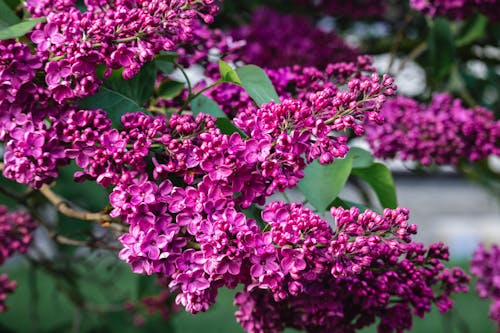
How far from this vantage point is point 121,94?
0.95 metres

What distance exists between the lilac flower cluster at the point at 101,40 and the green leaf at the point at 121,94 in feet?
0.24

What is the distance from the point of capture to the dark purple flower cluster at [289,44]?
5.53 feet

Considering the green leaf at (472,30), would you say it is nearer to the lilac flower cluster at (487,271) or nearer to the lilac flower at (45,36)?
the lilac flower cluster at (487,271)

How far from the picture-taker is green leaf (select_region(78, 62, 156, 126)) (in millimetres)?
921

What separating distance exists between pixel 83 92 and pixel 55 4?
183mm

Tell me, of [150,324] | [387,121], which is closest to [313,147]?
[387,121]

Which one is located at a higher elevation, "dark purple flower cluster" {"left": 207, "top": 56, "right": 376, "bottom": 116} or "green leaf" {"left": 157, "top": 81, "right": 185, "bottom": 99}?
"dark purple flower cluster" {"left": 207, "top": 56, "right": 376, "bottom": 116}

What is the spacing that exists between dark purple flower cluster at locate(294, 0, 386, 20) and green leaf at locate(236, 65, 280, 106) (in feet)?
5.86

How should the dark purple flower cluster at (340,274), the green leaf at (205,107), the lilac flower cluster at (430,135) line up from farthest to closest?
the lilac flower cluster at (430,135) → the green leaf at (205,107) → the dark purple flower cluster at (340,274)

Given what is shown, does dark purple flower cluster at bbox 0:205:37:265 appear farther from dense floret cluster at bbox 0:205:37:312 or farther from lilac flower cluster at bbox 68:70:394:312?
lilac flower cluster at bbox 68:70:394:312

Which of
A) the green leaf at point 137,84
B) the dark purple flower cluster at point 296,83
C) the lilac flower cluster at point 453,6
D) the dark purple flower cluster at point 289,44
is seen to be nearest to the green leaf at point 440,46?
the lilac flower cluster at point 453,6

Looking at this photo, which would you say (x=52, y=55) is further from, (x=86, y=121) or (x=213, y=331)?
(x=213, y=331)

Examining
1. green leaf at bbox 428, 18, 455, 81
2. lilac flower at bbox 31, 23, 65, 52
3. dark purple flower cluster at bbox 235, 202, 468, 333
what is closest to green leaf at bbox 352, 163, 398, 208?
dark purple flower cluster at bbox 235, 202, 468, 333

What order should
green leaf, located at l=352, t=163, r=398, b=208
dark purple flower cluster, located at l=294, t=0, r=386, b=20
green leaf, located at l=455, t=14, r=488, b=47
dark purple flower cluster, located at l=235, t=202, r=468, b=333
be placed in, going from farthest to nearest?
1. dark purple flower cluster, located at l=294, t=0, r=386, b=20
2. green leaf, located at l=455, t=14, r=488, b=47
3. green leaf, located at l=352, t=163, r=398, b=208
4. dark purple flower cluster, located at l=235, t=202, r=468, b=333
